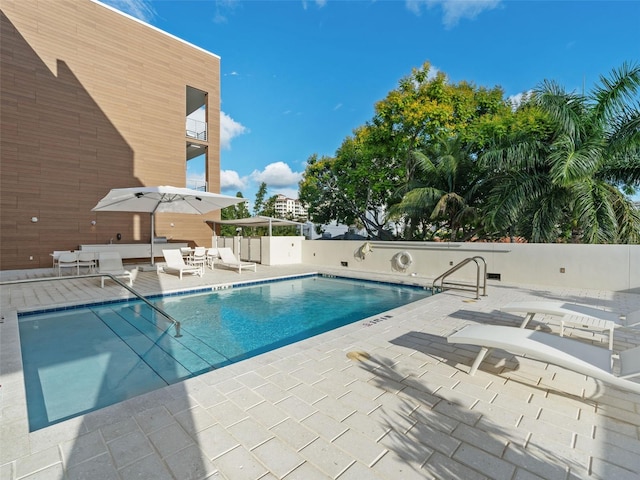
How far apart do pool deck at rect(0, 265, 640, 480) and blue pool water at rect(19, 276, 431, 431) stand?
58 centimetres

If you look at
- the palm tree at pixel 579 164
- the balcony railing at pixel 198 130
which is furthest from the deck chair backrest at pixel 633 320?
the balcony railing at pixel 198 130

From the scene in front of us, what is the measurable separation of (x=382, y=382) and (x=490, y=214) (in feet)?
33.6

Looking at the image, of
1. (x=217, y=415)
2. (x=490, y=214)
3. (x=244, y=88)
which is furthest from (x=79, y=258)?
(x=244, y=88)

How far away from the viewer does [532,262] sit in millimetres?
9930

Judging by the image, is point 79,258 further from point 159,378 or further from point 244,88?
point 244,88

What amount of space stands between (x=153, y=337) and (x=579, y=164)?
12.0 metres

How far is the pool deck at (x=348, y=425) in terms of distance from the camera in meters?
2.12

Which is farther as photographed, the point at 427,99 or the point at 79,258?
the point at 427,99

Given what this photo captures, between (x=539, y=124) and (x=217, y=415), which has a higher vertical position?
(x=539, y=124)

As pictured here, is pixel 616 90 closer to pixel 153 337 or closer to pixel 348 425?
pixel 348 425

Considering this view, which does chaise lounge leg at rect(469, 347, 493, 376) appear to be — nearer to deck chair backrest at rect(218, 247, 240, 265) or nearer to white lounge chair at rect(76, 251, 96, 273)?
deck chair backrest at rect(218, 247, 240, 265)

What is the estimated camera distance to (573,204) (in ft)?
33.4

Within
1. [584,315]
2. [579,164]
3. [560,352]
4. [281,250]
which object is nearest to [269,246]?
[281,250]

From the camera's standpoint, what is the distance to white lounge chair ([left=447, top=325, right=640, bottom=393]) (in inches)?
104
